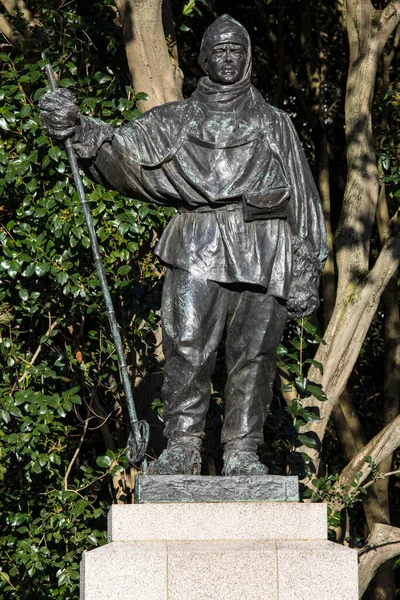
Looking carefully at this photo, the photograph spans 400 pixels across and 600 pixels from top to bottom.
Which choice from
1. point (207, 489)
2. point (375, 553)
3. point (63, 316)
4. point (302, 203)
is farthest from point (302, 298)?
point (375, 553)

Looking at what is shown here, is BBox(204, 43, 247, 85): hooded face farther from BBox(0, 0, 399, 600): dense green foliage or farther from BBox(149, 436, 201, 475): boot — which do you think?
BBox(0, 0, 399, 600): dense green foliage

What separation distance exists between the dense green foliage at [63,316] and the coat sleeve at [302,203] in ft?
8.96

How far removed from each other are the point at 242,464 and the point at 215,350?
0.63 meters

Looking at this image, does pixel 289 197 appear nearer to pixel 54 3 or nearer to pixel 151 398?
pixel 151 398

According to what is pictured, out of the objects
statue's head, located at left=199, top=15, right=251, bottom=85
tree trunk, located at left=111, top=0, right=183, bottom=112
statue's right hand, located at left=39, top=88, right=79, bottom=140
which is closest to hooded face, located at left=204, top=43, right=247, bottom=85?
statue's head, located at left=199, top=15, right=251, bottom=85

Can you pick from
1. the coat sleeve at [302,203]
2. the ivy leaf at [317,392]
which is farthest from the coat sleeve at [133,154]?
the ivy leaf at [317,392]

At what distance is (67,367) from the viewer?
442 inches

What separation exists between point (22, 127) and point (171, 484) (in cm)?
434

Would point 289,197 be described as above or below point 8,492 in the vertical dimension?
above

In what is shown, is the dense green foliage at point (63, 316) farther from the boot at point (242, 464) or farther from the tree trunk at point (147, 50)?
the boot at point (242, 464)

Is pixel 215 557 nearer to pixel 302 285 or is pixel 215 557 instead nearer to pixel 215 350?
pixel 215 350

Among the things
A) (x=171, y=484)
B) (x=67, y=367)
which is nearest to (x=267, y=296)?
(x=171, y=484)

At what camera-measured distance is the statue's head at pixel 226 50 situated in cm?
765

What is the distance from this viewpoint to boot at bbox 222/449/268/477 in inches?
286
